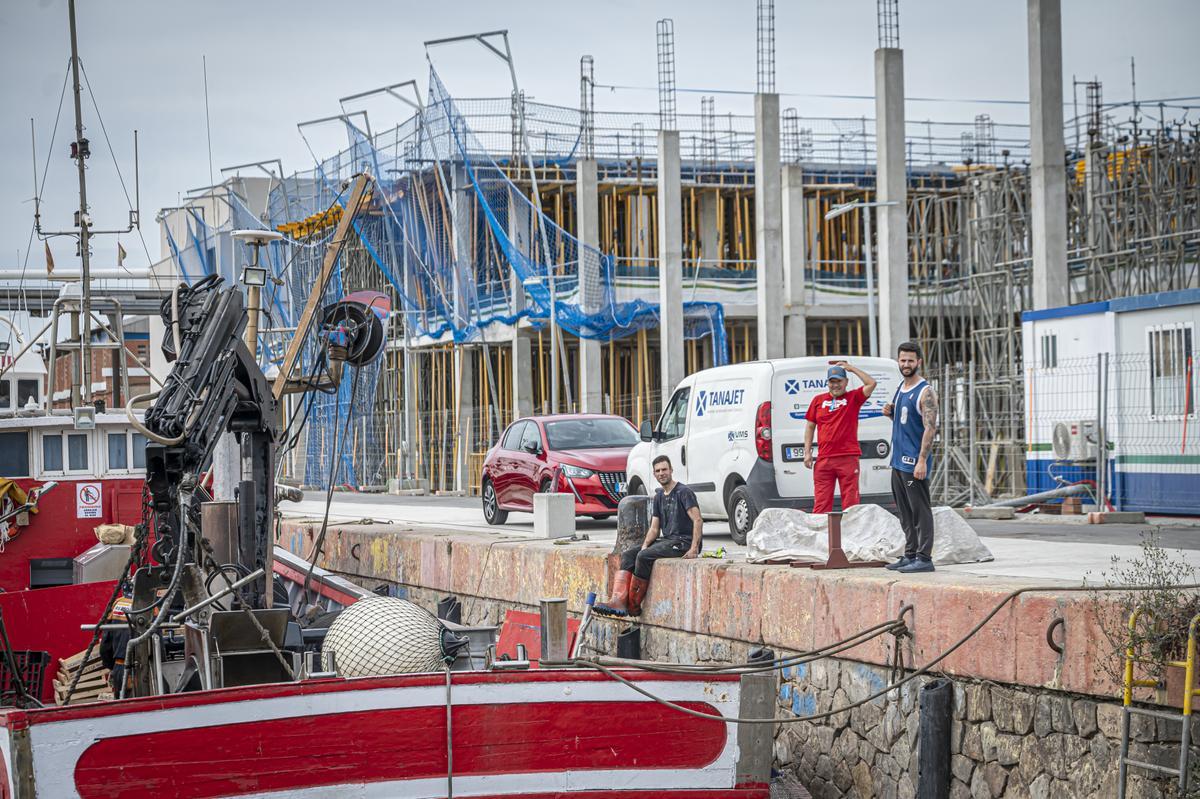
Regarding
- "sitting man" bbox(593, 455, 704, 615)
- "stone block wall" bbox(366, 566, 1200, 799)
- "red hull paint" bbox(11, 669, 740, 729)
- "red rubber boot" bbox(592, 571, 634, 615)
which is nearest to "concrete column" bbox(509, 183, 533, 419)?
"red rubber boot" bbox(592, 571, 634, 615)

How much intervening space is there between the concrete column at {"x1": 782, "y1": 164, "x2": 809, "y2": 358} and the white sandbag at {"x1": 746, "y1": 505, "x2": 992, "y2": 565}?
22.8m

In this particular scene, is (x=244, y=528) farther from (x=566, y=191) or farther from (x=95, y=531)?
(x=566, y=191)

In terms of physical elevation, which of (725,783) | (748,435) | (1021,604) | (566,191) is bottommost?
(725,783)

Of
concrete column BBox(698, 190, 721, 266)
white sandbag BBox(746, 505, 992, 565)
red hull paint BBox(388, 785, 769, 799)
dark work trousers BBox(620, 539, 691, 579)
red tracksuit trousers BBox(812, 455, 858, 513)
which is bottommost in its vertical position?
red hull paint BBox(388, 785, 769, 799)

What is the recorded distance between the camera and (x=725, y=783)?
8.58 meters

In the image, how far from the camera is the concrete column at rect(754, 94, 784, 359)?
26.9m

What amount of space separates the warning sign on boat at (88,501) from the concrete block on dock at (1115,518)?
41.3 ft

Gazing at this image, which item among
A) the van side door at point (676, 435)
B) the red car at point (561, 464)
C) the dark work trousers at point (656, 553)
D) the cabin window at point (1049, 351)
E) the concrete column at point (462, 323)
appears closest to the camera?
the dark work trousers at point (656, 553)

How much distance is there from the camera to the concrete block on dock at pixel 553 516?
1530 cm

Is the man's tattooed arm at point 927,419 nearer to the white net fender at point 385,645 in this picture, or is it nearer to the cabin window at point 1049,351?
the white net fender at point 385,645

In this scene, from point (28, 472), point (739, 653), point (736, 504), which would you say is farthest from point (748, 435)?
point (28, 472)

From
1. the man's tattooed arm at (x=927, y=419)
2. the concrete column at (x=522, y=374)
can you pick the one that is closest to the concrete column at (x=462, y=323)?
the concrete column at (x=522, y=374)

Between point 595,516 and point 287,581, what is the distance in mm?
4742

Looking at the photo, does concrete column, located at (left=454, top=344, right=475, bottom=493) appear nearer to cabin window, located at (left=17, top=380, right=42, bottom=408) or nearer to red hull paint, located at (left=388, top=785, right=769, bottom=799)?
cabin window, located at (left=17, top=380, right=42, bottom=408)
